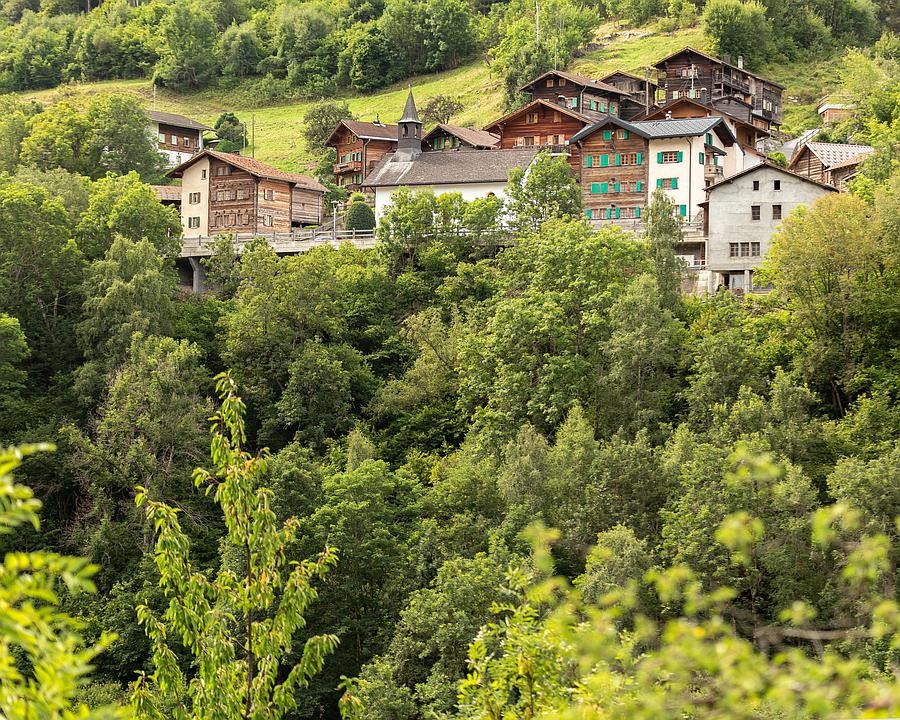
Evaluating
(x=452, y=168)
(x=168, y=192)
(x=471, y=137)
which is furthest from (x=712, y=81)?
(x=168, y=192)

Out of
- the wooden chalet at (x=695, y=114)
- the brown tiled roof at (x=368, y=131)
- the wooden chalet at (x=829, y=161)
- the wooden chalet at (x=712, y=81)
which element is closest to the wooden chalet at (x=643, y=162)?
the wooden chalet at (x=829, y=161)

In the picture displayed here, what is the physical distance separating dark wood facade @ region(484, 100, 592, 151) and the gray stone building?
25.2 meters

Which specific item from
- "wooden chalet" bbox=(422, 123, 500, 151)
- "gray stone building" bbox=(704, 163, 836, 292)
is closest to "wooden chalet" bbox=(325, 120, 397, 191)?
"wooden chalet" bbox=(422, 123, 500, 151)

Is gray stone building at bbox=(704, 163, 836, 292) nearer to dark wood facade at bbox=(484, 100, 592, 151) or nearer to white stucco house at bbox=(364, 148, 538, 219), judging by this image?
white stucco house at bbox=(364, 148, 538, 219)

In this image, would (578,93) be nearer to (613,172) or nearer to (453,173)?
(613,172)

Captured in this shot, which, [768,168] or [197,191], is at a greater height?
[768,168]

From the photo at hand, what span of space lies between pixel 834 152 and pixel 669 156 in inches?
422

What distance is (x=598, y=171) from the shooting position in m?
72.6

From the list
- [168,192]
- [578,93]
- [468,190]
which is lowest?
[168,192]

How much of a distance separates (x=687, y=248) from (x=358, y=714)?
150 ft

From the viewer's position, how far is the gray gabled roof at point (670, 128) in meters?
70.4

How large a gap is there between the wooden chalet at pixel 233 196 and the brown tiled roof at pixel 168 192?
1541 mm

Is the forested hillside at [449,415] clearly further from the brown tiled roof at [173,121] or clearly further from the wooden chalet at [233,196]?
the brown tiled roof at [173,121]

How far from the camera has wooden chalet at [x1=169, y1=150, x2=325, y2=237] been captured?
245 ft
